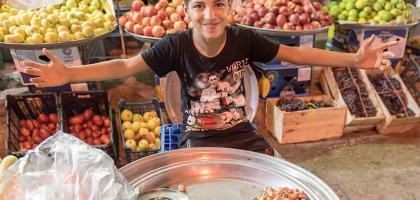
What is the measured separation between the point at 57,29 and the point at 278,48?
1.89 meters

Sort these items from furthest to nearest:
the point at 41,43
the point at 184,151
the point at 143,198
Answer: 1. the point at 41,43
2. the point at 184,151
3. the point at 143,198

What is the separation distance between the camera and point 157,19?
301 cm

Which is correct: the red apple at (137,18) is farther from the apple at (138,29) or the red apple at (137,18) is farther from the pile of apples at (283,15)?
the pile of apples at (283,15)

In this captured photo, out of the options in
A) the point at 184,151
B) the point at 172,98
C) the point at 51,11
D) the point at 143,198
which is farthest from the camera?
the point at 51,11

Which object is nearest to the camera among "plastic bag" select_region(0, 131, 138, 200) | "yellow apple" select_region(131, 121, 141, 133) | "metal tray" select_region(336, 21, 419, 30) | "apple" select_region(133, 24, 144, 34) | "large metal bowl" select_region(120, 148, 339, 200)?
"plastic bag" select_region(0, 131, 138, 200)

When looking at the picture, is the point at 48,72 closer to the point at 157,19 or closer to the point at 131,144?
the point at 131,144

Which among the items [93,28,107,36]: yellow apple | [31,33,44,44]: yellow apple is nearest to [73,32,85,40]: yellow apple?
[93,28,107,36]: yellow apple

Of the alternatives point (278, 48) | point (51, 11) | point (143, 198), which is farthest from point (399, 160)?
point (51, 11)

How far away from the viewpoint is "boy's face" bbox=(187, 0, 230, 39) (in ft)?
5.05

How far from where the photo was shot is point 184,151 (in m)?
1.29

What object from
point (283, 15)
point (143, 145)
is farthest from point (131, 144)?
point (283, 15)

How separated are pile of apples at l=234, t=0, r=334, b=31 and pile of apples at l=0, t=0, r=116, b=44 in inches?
46.2

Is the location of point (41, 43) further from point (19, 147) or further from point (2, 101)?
point (2, 101)

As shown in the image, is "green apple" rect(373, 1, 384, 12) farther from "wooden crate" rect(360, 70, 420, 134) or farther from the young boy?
the young boy
